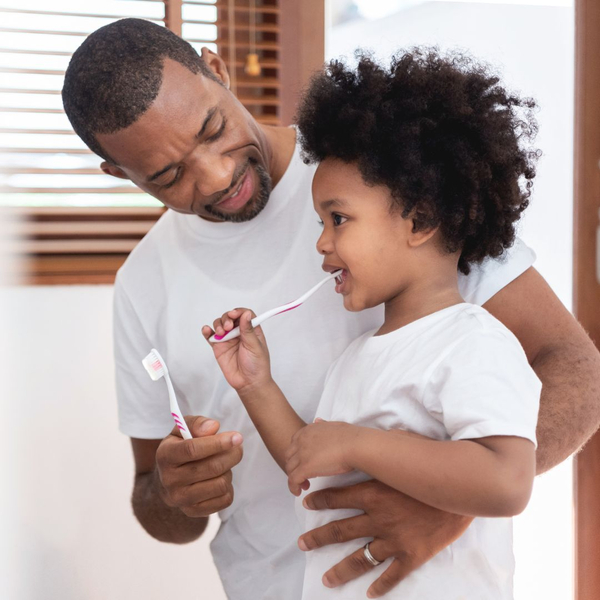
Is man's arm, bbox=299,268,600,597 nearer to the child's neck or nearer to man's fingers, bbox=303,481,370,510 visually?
man's fingers, bbox=303,481,370,510

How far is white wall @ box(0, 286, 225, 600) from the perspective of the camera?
1820 mm

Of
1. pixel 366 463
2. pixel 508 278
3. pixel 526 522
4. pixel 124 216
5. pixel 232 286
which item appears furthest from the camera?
pixel 526 522

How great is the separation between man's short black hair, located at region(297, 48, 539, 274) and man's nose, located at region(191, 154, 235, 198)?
0.51 feet

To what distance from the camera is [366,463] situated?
0.85m

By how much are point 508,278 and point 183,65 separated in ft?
1.90

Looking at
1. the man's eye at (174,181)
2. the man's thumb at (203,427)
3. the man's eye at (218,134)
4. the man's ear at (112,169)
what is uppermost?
the man's eye at (218,134)

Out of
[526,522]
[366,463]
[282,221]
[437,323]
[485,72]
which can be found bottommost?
[526,522]

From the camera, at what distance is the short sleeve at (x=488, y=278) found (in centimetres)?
111

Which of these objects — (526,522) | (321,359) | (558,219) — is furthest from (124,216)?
(526,522)

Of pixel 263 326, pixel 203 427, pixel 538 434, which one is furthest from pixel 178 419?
pixel 538 434

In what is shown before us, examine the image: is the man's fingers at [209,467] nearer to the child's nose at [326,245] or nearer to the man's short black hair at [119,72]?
the child's nose at [326,245]

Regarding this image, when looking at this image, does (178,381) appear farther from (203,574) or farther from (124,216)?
(203,574)

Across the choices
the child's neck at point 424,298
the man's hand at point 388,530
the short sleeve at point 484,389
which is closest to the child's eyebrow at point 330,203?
the child's neck at point 424,298

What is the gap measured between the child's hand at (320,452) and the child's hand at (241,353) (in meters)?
0.17
